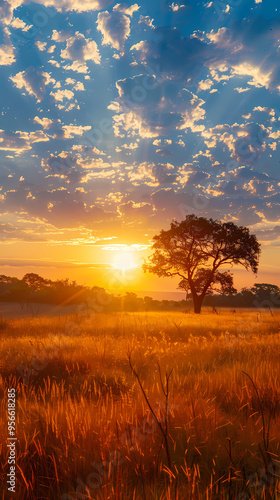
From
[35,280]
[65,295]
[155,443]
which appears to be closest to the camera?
[155,443]

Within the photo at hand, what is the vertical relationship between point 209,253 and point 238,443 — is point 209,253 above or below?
above

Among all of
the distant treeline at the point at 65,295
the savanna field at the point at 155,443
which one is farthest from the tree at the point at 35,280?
the savanna field at the point at 155,443

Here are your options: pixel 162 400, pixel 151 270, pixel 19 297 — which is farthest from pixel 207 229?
pixel 162 400

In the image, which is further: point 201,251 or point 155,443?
point 201,251

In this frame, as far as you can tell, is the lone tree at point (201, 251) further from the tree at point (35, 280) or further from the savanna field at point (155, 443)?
the savanna field at point (155, 443)

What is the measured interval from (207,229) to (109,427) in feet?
83.2

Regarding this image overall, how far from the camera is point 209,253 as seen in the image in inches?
1085

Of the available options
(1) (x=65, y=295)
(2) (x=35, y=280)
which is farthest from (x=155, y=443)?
(2) (x=35, y=280)

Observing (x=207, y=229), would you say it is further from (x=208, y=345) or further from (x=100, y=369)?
(x=100, y=369)

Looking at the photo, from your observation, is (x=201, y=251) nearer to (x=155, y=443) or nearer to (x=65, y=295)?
(x=65, y=295)

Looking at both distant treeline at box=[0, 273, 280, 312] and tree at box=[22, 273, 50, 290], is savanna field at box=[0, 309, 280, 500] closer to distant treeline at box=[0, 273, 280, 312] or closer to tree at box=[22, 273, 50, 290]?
Result: distant treeline at box=[0, 273, 280, 312]

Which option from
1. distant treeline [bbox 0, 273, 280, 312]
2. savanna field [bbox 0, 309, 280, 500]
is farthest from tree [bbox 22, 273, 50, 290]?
savanna field [bbox 0, 309, 280, 500]

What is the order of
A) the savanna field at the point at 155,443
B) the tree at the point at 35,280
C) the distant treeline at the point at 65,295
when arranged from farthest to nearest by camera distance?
the tree at the point at 35,280
the distant treeline at the point at 65,295
the savanna field at the point at 155,443

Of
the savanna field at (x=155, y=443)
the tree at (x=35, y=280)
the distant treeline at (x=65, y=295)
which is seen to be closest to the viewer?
the savanna field at (x=155, y=443)
